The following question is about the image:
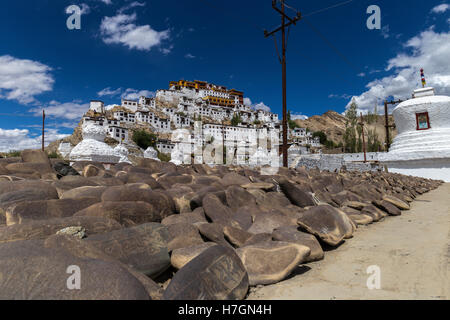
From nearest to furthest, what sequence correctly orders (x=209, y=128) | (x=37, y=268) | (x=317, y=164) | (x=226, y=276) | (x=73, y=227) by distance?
(x=37, y=268)
(x=226, y=276)
(x=73, y=227)
(x=317, y=164)
(x=209, y=128)

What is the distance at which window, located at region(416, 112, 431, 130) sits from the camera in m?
18.4

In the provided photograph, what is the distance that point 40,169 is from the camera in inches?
168

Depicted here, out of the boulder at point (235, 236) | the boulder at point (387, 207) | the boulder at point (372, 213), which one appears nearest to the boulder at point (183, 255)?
the boulder at point (235, 236)

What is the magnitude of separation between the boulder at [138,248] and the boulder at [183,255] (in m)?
0.06

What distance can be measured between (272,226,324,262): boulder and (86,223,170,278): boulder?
1.13 m

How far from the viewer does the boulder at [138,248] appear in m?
1.89

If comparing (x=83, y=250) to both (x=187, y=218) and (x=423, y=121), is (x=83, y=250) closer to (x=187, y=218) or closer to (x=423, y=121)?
(x=187, y=218)

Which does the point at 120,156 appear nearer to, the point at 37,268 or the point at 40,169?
the point at 40,169

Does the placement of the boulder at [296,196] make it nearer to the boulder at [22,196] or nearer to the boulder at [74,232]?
the boulder at [74,232]

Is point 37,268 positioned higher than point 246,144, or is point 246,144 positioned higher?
point 246,144

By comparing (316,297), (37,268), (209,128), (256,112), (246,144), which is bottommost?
(316,297)

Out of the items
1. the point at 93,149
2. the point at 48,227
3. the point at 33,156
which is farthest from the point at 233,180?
the point at 93,149

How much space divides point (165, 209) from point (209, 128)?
69797 mm
